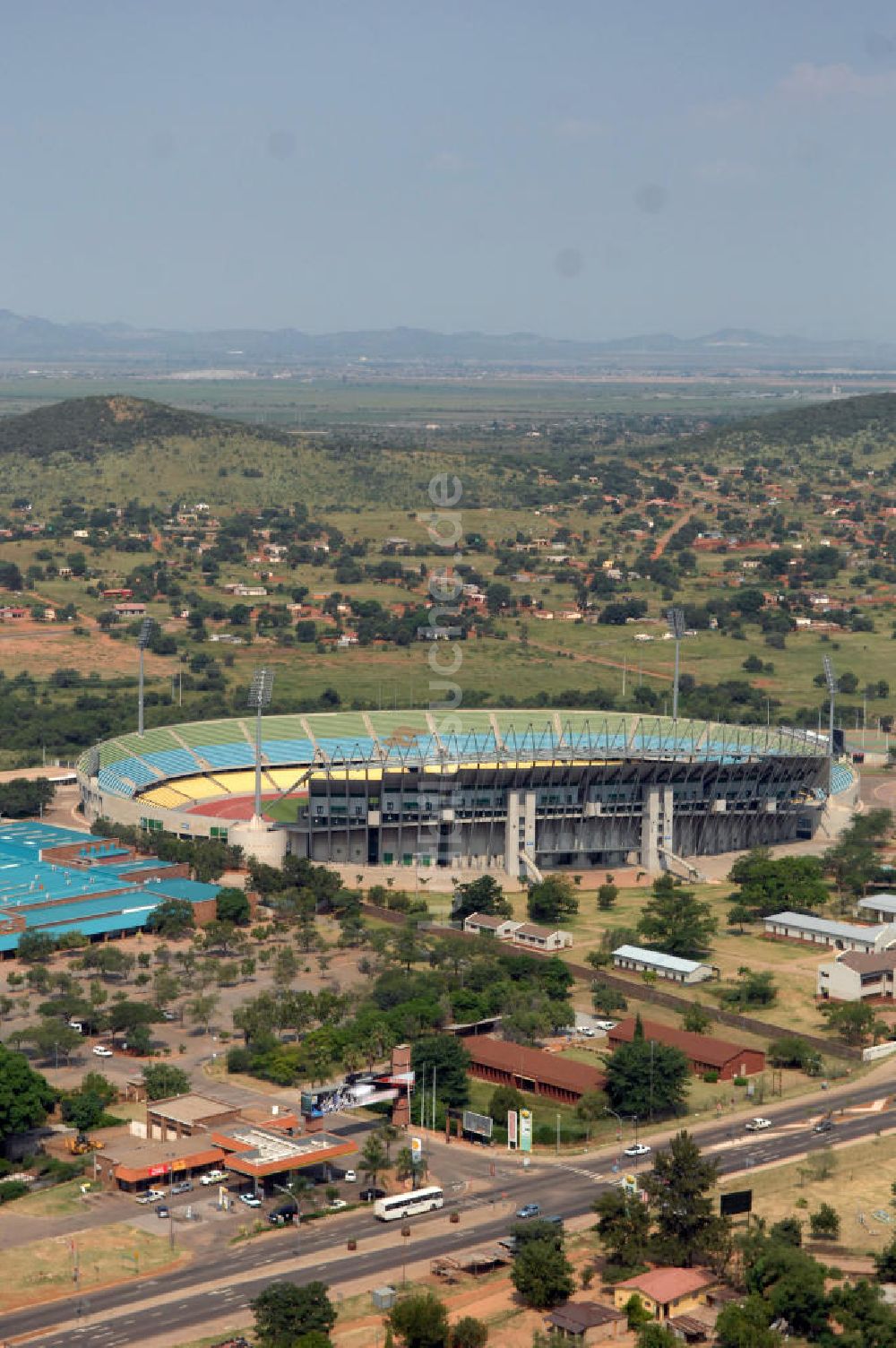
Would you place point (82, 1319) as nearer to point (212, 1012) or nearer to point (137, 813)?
point (212, 1012)

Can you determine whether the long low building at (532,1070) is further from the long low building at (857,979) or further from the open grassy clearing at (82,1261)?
the open grassy clearing at (82,1261)

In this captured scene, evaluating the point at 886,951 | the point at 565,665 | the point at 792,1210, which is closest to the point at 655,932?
the point at 886,951

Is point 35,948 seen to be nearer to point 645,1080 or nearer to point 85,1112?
point 85,1112

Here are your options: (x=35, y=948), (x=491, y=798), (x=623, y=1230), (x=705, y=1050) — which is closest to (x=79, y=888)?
(x=35, y=948)

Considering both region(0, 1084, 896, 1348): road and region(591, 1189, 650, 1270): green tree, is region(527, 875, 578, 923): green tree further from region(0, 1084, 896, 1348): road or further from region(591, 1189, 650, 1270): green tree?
region(591, 1189, 650, 1270): green tree

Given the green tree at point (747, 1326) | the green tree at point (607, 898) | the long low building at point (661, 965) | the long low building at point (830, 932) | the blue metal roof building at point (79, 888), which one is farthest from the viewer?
the green tree at point (607, 898)

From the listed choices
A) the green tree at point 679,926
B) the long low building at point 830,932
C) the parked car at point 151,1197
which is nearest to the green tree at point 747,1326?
the parked car at point 151,1197

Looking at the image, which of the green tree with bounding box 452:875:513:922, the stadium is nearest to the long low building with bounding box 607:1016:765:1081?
the green tree with bounding box 452:875:513:922
